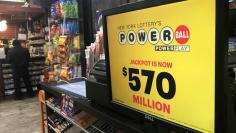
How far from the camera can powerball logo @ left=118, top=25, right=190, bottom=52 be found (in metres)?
1.00

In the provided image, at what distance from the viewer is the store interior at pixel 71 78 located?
1.24 m

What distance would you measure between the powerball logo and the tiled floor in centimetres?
401

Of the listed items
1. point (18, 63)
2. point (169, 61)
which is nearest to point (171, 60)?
point (169, 61)

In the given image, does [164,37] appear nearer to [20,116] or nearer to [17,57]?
[20,116]

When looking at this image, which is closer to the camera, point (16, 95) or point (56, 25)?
point (56, 25)

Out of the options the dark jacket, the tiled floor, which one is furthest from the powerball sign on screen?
the dark jacket

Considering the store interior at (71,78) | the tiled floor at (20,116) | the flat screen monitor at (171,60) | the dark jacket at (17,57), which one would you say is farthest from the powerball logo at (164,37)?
the dark jacket at (17,57)

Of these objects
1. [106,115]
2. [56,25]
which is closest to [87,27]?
[56,25]

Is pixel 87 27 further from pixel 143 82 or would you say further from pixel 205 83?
pixel 205 83

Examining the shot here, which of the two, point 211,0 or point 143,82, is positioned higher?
point 211,0

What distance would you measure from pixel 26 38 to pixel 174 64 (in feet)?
35.1

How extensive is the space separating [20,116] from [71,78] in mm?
2541

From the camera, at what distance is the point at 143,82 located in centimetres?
126

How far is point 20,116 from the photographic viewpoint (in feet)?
19.1
